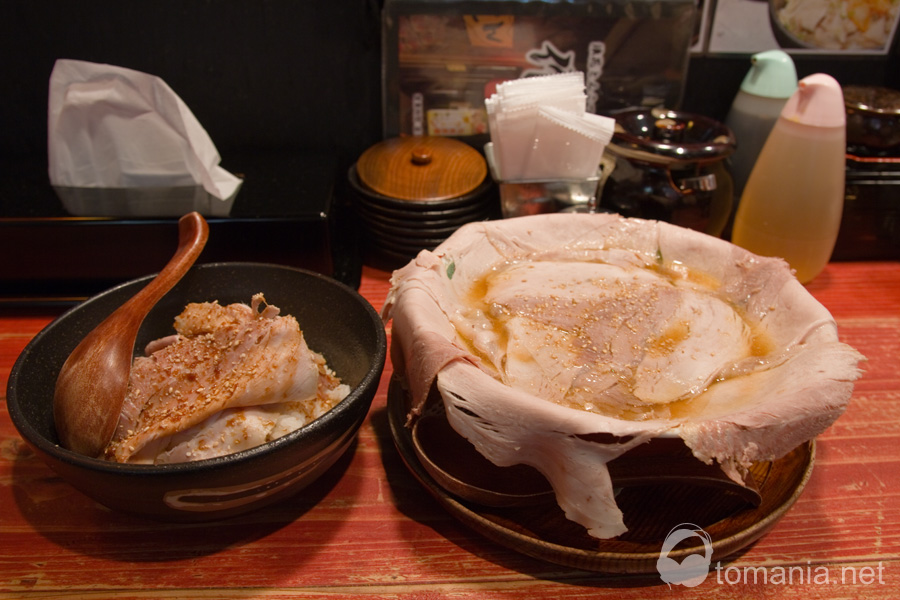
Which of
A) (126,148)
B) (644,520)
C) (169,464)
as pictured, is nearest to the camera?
(169,464)

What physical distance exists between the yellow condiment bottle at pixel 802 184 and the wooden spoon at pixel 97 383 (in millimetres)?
1512

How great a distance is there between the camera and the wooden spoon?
0.94 m

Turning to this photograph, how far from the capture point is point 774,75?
180 centimetres

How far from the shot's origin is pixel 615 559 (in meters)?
0.87

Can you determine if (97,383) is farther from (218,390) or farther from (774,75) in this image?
(774,75)

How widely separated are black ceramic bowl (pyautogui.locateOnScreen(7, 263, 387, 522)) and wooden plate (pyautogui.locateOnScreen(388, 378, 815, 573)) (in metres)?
0.18

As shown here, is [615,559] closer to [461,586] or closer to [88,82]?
[461,586]

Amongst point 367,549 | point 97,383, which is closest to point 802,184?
point 367,549

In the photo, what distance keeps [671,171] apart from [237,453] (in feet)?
4.16

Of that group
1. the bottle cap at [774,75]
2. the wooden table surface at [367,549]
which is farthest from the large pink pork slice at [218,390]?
the bottle cap at [774,75]

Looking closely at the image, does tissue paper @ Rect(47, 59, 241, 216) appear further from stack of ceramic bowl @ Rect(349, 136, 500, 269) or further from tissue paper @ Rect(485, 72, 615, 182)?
tissue paper @ Rect(485, 72, 615, 182)

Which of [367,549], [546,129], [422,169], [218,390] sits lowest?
[367,549]

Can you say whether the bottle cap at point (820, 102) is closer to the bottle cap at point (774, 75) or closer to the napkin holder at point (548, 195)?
the bottle cap at point (774, 75)

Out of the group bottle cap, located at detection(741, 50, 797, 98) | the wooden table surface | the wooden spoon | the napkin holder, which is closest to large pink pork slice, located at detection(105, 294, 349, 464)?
the wooden spoon
